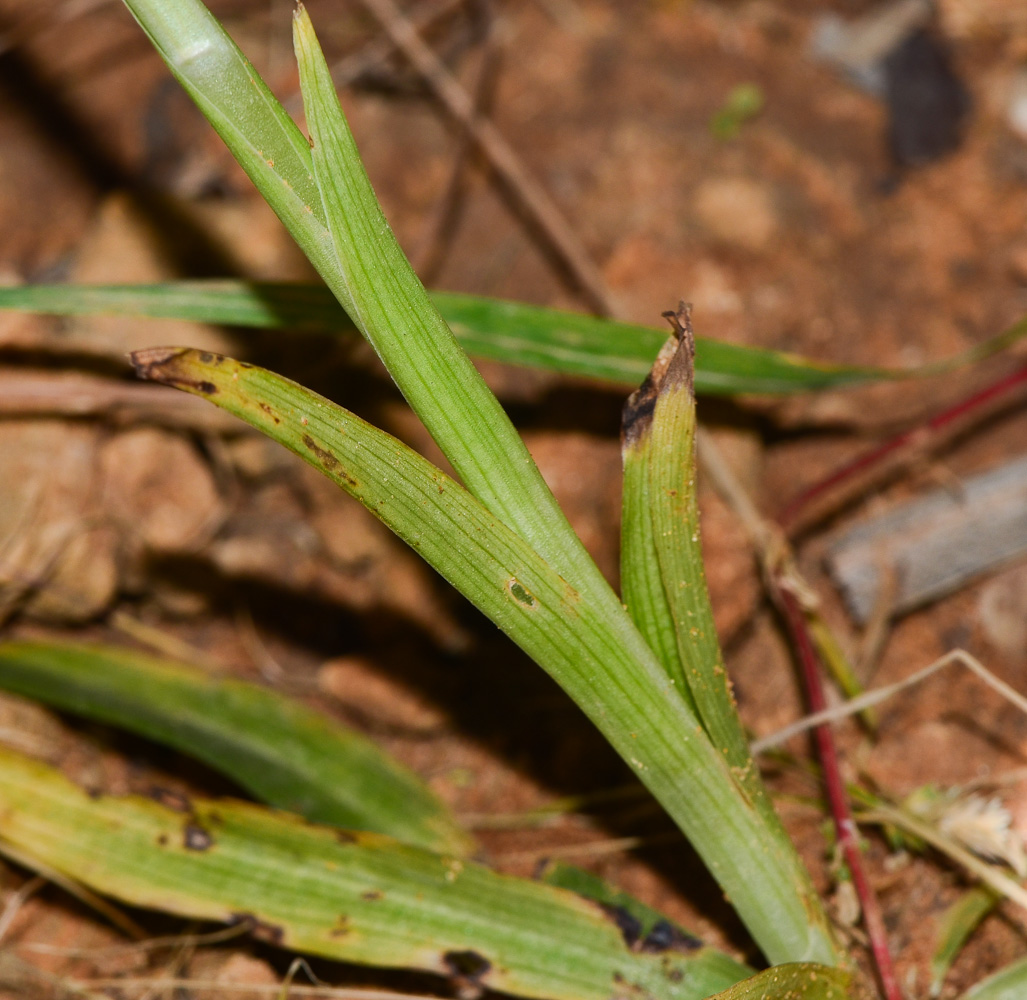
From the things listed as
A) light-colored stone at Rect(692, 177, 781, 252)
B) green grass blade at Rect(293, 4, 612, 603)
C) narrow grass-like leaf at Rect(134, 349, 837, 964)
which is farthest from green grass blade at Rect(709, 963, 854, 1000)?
light-colored stone at Rect(692, 177, 781, 252)

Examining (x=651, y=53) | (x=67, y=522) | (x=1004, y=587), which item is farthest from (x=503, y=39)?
(x=1004, y=587)

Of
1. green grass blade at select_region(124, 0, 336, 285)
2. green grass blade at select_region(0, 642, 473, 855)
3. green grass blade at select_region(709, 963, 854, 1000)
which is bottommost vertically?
green grass blade at select_region(709, 963, 854, 1000)

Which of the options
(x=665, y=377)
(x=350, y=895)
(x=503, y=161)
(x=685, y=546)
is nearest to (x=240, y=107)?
(x=665, y=377)

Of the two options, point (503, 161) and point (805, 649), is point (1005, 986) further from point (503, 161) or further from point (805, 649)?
point (503, 161)

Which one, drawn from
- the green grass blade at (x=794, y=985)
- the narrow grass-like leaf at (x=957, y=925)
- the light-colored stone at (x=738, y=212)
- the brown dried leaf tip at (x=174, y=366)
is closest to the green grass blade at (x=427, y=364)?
the brown dried leaf tip at (x=174, y=366)

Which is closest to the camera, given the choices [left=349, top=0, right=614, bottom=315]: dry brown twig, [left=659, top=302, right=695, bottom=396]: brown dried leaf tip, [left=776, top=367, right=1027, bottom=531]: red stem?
[left=659, top=302, right=695, bottom=396]: brown dried leaf tip

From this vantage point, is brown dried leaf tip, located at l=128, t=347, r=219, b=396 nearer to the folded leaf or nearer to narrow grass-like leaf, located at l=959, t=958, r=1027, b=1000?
the folded leaf
